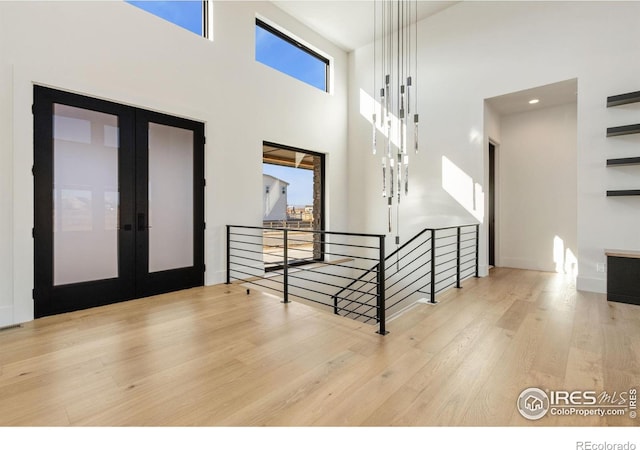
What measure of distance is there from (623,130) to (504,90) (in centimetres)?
155

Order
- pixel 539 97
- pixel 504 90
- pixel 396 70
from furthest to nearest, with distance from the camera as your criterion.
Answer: pixel 396 70
pixel 539 97
pixel 504 90

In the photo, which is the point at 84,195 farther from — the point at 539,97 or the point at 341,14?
the point at 539,97

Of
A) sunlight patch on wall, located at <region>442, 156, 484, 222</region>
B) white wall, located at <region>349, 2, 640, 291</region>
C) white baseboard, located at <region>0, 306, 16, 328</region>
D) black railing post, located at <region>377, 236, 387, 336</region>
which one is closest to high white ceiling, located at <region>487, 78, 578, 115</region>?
white wall, located at <region>349, 2, 640, 291</region>

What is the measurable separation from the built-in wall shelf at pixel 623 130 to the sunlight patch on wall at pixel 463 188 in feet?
5.14

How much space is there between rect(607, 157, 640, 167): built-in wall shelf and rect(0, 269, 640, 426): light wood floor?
165 cm

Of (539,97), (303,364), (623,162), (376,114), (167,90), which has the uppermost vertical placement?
(376,114)

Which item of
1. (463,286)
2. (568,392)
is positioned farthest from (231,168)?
(568,392)

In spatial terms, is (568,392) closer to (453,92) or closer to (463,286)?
(463,286)

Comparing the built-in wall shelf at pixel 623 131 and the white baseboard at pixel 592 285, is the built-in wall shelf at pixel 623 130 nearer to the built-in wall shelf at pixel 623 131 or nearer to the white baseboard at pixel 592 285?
the built-in wall shelf at pixel 623 131

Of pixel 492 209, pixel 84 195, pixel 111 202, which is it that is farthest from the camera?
pixel 492 209

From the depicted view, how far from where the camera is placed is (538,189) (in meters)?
5.34

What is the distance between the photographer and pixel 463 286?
421 cm

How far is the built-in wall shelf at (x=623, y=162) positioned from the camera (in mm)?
3526

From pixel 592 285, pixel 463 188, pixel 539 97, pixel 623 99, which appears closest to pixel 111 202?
pixel 463 188
